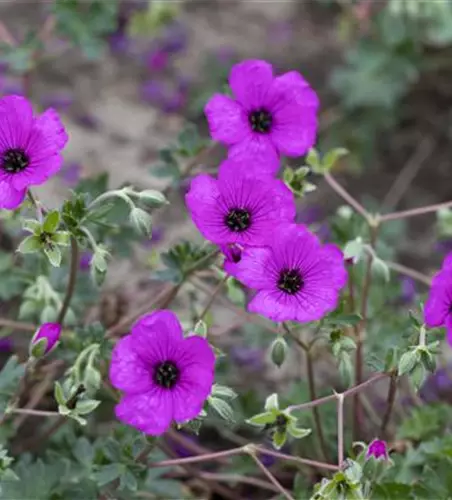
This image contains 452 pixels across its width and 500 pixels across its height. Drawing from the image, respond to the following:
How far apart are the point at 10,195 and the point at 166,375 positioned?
1.04 ft

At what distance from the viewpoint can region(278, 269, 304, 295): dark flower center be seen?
1310 mm

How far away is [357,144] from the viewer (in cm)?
263

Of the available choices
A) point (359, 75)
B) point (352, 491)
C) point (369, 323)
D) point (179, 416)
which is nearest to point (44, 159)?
point (179, 416)

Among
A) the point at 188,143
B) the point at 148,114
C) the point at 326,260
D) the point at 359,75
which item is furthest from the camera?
the point at 148,114

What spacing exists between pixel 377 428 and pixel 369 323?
207mm

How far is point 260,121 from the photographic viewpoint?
1.49 meters

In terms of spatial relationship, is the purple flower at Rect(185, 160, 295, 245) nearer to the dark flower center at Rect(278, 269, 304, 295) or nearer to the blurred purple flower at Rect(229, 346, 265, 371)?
the dark flower center at Rect(278, 269, 304, 295)

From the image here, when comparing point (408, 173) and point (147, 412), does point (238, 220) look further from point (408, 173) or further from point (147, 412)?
point (408, 173)

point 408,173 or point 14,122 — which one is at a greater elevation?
point 408,173

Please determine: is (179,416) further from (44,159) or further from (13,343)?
(13,343)

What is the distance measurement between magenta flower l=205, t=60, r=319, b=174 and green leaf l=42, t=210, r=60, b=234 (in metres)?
0.28

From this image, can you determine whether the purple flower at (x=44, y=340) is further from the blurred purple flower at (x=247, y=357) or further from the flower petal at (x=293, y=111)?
the blurred purple flower at (x=247, y=357)

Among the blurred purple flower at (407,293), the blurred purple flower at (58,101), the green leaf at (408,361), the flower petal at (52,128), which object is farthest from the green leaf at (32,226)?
the blurred purple flower at (58,101)

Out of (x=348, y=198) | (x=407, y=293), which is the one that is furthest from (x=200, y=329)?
(x=407, y=293)
